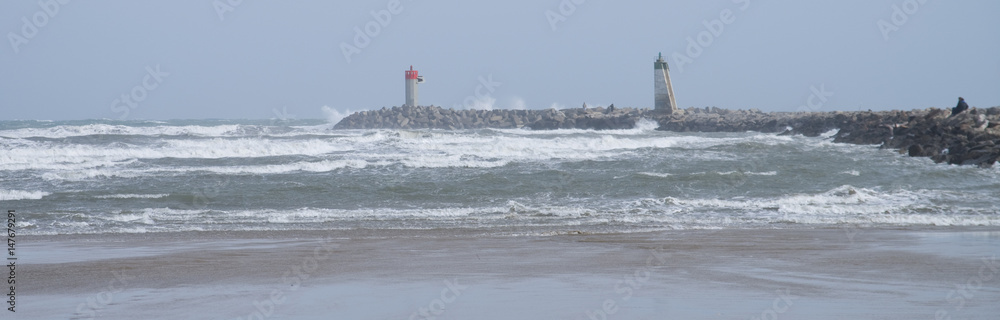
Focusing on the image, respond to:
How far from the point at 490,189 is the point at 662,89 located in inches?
1362

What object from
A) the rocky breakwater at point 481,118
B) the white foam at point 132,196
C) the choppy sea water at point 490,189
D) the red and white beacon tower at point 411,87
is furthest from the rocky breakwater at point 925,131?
the red and white beacon tower at point 411,87

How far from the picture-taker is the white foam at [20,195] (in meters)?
12.4

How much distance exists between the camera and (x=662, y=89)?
153 ft

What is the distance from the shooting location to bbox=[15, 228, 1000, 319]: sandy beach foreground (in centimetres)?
457

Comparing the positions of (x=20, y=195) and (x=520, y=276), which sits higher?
(x=520, y=276)

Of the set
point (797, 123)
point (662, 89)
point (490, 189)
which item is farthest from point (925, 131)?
point (662, 89)

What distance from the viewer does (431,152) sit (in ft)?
69.3

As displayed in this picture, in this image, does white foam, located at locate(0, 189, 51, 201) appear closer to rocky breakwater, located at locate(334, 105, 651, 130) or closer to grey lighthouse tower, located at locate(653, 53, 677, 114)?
rocky breakwater, located at locate(334, 105, 651, 130)

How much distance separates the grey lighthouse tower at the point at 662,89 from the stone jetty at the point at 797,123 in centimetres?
107

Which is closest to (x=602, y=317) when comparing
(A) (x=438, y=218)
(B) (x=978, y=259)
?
(B) (x=978, y=259)

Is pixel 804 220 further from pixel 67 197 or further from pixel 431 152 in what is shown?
pixel 431 152

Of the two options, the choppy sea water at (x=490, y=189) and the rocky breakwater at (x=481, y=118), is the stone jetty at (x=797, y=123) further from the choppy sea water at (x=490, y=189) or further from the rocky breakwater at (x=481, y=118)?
the choppy sea water at (x=490, y=189)

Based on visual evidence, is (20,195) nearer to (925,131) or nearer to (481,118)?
(925,131)

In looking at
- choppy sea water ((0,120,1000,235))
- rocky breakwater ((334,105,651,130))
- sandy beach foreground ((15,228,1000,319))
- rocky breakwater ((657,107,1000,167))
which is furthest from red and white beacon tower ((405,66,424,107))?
sandy beach foreground ((15,228,1000,319))
